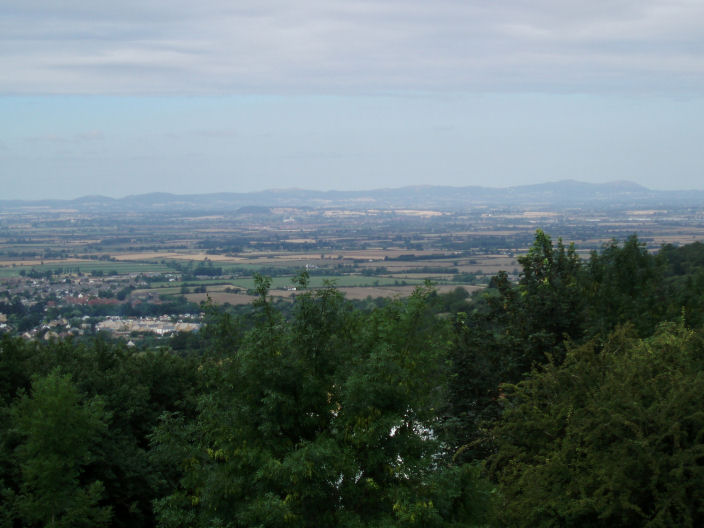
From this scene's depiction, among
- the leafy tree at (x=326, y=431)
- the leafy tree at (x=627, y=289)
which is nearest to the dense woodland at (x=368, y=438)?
the leafy tree at (x=326, y=431)

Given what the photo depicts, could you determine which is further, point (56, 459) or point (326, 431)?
point (56, 459)

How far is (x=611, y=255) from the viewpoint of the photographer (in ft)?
70.8

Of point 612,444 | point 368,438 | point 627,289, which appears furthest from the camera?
point 627,289

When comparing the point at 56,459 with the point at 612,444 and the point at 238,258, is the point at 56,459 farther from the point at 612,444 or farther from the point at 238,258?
the point at 238,258

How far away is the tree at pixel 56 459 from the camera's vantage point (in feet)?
38.9

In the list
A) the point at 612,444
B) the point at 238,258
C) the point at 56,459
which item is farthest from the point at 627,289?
the point at 238,258

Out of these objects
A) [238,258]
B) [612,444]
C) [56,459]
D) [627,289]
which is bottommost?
[238,258]

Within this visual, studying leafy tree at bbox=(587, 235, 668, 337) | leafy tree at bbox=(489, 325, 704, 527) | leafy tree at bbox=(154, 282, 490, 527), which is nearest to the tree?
leafy tree at bbox=(154, 282, 490, 527)

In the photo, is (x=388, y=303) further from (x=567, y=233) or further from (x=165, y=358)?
(x=567, y=233)

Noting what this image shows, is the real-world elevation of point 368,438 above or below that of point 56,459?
above

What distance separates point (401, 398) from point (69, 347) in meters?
13.8

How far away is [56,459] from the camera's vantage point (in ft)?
39.5

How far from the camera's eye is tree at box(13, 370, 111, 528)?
1184cm

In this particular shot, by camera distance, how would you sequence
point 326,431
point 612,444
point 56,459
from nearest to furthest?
point 326,431
point 612,444
point 56,459
